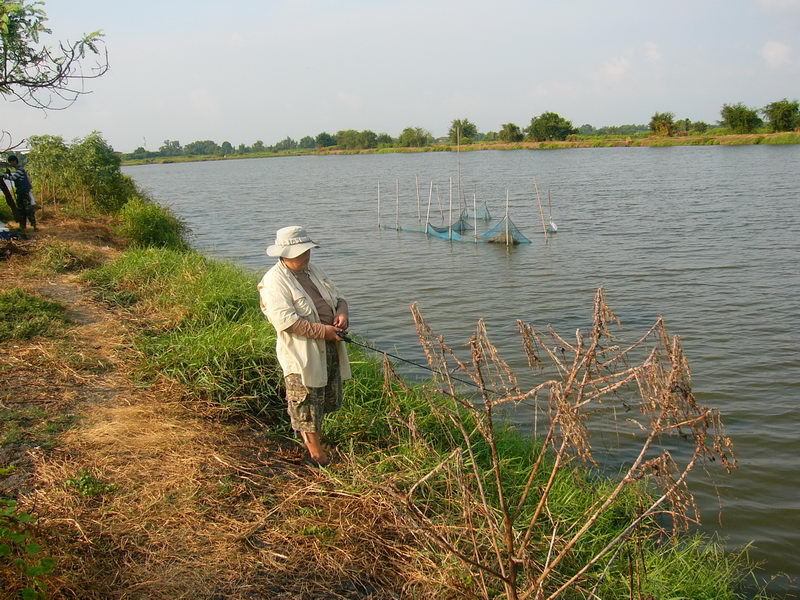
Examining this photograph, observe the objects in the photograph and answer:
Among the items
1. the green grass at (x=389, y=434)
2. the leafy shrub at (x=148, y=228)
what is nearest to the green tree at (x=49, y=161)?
the leafy shrub at (x=148, y=228)

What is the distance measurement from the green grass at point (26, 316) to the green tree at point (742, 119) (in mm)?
76146

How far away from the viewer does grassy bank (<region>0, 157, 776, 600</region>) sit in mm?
2965

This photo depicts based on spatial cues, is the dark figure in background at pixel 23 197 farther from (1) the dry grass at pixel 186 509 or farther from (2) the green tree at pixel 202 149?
(2) the green tree at pixel 202 149

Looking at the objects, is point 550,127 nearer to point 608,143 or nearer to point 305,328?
point 608,143

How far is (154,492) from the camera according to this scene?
3.75 metres

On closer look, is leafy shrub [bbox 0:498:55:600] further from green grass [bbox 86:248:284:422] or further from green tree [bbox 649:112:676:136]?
green tree [bbox 649:112:676:136]

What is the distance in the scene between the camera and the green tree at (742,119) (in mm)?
68000

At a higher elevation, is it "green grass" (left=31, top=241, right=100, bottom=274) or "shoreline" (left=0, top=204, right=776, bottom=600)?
"green grass" (left=31, top=241, right=100, bottom=274)

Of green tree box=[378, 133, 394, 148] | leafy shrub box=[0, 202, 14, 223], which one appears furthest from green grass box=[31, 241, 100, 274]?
green tree box=[378, 133, 394, 148]

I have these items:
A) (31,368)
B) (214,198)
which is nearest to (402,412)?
(31,368)

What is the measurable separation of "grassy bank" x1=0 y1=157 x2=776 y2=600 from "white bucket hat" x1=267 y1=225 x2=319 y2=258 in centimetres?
94

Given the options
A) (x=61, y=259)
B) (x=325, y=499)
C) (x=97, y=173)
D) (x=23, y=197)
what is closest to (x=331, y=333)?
(x=325, y=499)

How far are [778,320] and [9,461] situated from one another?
33.1 feet

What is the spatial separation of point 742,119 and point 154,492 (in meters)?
78.0
